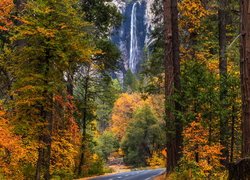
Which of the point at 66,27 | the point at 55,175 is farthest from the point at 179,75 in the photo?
the point at 55,175

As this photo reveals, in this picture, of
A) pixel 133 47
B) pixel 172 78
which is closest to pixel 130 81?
pixel 133 47

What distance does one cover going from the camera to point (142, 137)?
49000 millimetres

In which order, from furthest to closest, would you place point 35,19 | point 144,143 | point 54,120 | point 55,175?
point 144,143, point 55,175, point 54,120, point 35,19

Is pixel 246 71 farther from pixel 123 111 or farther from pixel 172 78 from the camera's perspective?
pixel 123 111

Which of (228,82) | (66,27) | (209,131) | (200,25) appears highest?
Answer: (200,25)

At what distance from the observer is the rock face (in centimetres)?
10488

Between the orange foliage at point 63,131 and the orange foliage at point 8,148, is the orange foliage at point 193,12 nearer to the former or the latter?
the orange foliage at point 63,131

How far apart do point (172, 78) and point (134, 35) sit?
92.0 metres

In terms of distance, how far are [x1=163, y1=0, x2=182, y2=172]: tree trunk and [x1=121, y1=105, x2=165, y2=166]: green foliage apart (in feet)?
108

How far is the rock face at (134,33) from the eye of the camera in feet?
344

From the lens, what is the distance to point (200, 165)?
13211 millimetres

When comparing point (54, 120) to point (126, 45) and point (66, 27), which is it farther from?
point (126, 45)

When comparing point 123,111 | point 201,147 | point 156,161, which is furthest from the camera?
point 123,111

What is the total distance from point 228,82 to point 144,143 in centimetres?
3625
